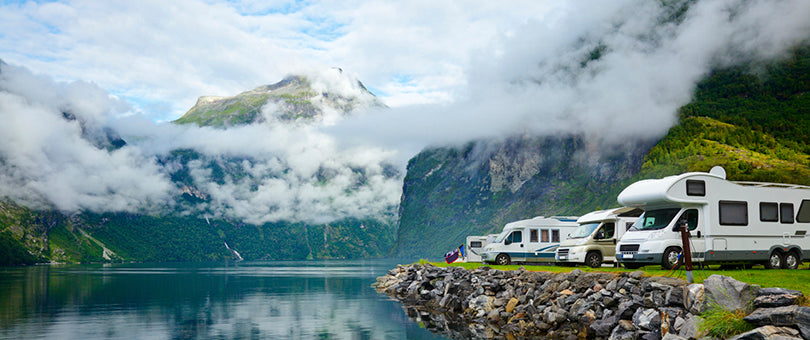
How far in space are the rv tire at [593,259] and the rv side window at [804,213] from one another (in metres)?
9.50

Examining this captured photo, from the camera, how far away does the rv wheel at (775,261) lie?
1000 inches

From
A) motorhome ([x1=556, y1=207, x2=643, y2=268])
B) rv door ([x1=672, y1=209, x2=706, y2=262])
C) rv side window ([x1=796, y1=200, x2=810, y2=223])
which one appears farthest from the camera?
motorhome ([x1=556, y1=207, x2=643, y2=268])

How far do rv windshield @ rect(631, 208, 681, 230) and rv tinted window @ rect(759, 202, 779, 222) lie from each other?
3.55m

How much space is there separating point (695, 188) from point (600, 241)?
328 inches

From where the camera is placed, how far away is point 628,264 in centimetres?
2675

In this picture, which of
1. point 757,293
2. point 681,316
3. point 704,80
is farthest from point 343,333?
point 704,80

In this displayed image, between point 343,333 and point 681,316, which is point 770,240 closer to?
point 681,316


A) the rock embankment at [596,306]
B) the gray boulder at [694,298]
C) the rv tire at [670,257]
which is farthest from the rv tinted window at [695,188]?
the gray boulder at [694,298]

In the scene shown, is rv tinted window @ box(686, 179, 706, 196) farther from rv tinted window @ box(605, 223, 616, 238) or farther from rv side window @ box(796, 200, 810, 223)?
rv tinted window @ box(605, 223, 616, 238)

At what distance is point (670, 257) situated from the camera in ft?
80.3

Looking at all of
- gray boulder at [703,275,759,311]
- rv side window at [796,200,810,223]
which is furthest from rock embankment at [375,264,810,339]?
rv side window at [796,200,810,223]

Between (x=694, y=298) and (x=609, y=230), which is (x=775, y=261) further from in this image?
(x=694, y=298)

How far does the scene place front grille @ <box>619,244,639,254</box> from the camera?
25594 mm

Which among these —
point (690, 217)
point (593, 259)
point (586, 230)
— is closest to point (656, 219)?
point (690, 217)
